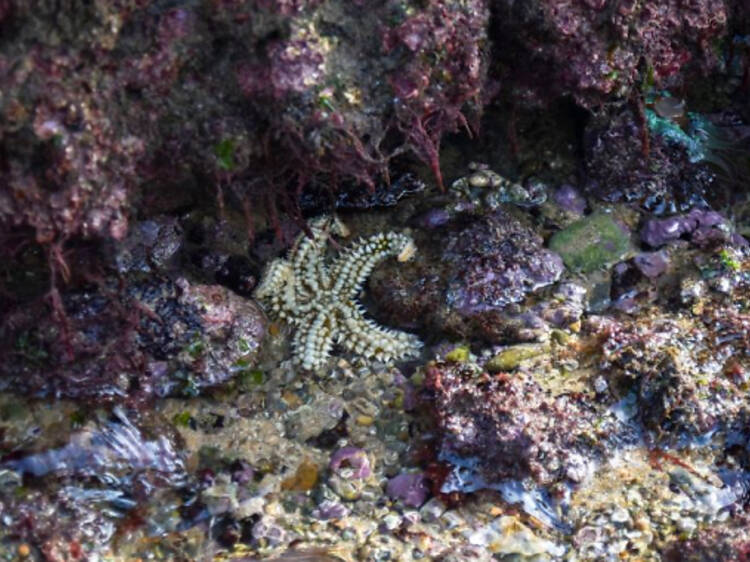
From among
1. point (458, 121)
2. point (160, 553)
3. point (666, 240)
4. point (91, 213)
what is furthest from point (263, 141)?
point (666, 240)

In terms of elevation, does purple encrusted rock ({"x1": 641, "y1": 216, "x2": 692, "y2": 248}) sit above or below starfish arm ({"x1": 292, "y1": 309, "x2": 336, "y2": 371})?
above

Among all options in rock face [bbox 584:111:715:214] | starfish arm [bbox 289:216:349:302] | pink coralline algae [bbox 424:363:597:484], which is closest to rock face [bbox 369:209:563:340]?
starfish arm [bbox 289:216:349:302]

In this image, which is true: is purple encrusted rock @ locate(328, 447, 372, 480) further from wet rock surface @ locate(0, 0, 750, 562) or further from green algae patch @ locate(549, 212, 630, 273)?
green algae patch @ locate(549, 212, 630, 273)

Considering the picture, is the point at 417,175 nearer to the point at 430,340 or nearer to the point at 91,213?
the point at 430,340

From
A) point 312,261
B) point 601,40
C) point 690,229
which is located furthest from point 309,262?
point 690,229

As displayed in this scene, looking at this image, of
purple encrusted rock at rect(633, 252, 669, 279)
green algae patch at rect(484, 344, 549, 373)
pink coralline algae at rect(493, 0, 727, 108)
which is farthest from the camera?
purple encrusted rock at rect(633, 252, 669, 279)
